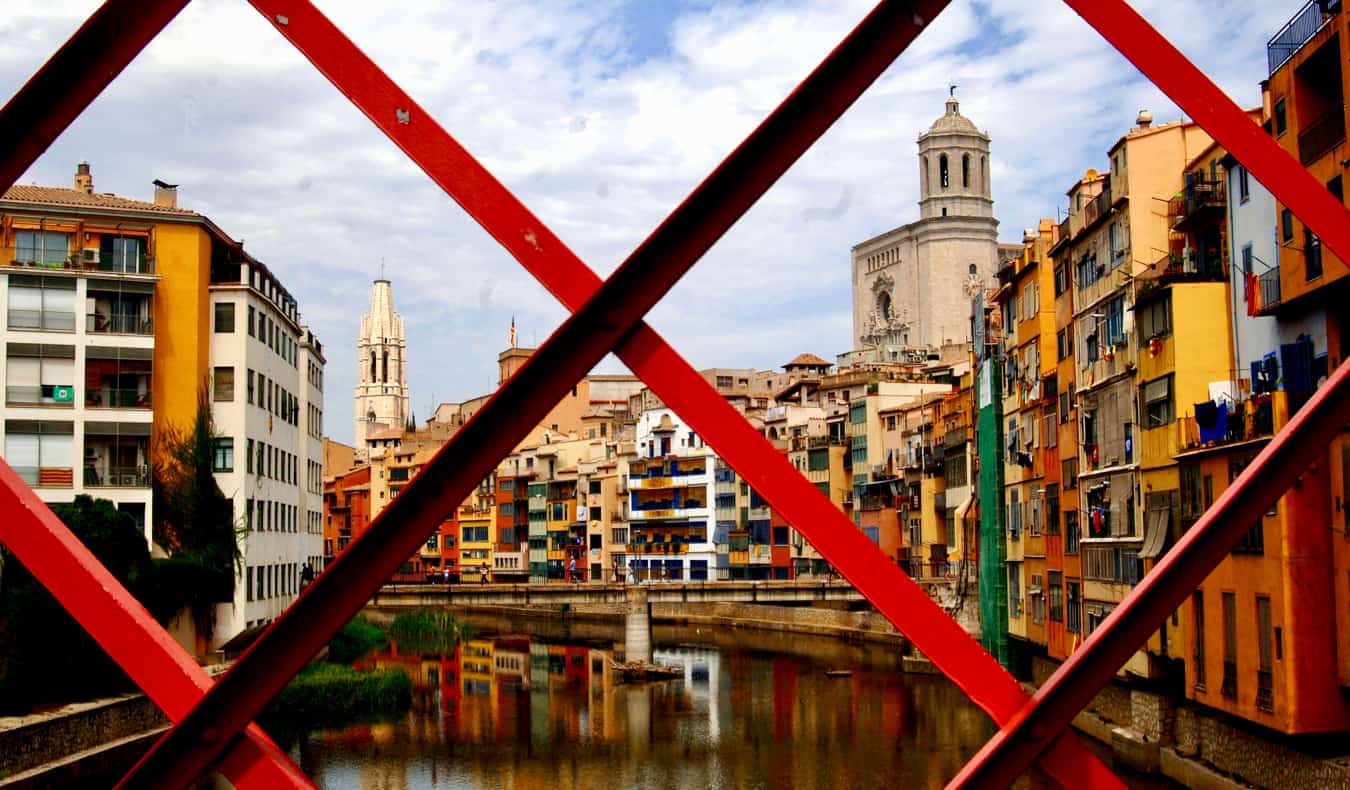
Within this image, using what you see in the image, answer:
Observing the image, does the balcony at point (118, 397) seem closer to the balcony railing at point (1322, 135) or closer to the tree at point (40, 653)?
the tree at point (40, 653)

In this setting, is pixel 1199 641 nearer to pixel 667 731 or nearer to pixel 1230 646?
pixel 1230 646

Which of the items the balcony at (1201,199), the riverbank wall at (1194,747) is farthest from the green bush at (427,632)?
the balcony at (1201,199)

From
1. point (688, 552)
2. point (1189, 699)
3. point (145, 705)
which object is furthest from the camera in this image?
point (688, 552)

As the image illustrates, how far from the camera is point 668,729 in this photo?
32.8m

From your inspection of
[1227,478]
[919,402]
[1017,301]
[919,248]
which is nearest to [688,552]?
[919,402]

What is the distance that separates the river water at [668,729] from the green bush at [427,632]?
11.0 ft

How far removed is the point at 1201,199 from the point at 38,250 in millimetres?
25274

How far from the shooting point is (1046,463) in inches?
1271

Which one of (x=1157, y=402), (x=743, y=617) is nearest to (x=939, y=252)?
(x=743, y=617)

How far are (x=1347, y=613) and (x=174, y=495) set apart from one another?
85.3ft

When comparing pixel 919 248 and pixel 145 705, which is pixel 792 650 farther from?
pixel 919 248

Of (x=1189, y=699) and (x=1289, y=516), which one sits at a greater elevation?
(x=1289, y=516)

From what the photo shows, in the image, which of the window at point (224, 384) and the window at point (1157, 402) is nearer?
the window at point (1157, 402)

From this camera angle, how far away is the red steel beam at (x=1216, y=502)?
7.79 feet
